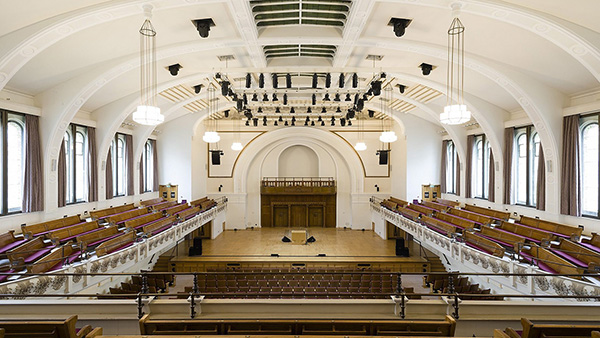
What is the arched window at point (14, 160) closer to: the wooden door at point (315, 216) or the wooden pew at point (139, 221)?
the wooden pew at point (139, 221)

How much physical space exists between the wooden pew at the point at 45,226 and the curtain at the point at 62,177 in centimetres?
83

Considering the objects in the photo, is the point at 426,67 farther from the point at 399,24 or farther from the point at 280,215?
the point at 280,215

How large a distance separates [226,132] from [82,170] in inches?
338

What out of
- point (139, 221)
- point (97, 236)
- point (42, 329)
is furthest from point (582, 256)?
point (139, 221)

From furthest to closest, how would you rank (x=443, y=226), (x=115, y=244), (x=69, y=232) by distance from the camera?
1. (x=443, y=226)
2. (x=69, y=232)
3. (x=115, y=244)

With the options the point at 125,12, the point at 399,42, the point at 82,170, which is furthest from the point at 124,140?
the point at 399,42

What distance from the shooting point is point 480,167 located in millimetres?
14359

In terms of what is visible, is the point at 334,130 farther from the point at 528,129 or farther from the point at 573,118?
the point at 573,118

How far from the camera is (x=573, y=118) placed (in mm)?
8812

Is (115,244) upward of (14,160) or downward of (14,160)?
downward

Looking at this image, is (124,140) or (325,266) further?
(124,140)

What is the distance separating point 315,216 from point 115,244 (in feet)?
44.4

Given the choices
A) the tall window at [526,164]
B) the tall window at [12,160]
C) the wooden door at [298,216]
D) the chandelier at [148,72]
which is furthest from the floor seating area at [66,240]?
the tall window at [526,164]

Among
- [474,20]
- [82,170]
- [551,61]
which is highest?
[474,20]
